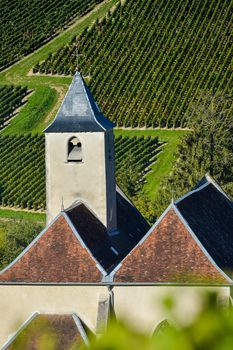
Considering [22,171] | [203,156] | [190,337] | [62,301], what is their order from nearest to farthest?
[190,337] → [62,301] → [203,156] → [22,171]

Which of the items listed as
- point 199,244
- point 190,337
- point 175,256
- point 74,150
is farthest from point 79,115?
point 190,337

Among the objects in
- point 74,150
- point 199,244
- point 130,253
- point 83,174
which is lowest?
point 130,253

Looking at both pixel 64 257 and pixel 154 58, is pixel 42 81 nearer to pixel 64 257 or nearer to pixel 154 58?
pixel 154 58

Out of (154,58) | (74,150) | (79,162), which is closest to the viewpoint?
(79,162)

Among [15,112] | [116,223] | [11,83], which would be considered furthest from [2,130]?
[116,223]

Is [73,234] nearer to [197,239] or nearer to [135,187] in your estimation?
[197,239]

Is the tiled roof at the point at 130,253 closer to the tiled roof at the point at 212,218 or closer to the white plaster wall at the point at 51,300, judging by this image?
the tiled roof at the point at 212,218

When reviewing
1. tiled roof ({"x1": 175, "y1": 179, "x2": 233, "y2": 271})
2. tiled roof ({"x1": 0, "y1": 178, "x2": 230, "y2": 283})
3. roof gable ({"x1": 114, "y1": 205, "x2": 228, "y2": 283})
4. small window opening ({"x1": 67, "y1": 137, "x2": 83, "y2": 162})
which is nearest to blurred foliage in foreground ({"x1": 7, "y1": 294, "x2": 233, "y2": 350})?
tiled roof ({"x1": 0, "y1": 178, "x2": 230, "y2": 283})
